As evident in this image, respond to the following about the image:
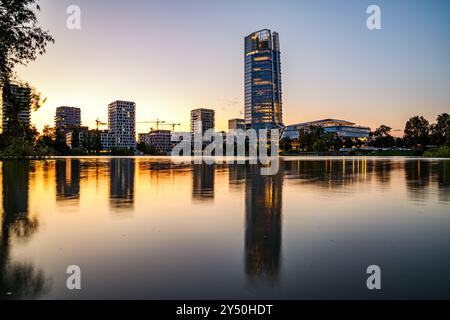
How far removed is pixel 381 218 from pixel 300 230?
293 centimetres

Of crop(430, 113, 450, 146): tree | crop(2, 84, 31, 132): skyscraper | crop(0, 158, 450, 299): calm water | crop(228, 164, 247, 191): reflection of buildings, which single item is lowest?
crop(0, 158, 450, 299): calm water

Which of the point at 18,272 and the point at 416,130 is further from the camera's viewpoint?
the point at 416,130

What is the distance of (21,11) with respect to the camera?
40.8 feet

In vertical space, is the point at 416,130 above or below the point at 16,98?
above

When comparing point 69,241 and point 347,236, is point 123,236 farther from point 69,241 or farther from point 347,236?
point 347,236

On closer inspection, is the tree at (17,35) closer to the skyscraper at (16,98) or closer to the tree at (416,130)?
the skyscraper at (16,98)

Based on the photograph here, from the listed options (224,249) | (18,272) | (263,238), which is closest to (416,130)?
(263,238)

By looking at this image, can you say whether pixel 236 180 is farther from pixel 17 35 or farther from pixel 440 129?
pixel 440 129

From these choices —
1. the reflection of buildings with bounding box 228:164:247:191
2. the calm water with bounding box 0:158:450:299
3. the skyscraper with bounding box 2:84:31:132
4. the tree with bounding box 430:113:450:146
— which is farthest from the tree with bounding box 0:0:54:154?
the tree with bounding box 430:113:450:146

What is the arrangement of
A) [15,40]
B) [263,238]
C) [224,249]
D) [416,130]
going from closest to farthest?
[224,249] < [263,238] < [15,40] < [416,130]

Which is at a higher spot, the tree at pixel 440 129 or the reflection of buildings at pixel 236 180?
the tree at pixel 440 129

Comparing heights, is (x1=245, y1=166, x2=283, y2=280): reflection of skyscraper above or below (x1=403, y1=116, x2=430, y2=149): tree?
below

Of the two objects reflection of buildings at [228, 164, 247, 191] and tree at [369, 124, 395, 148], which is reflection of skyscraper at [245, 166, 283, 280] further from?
tree at [369, 124, 395, 148]

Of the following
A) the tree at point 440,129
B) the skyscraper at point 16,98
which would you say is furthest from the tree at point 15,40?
the tree at point 440,129
